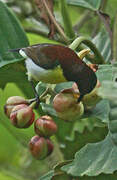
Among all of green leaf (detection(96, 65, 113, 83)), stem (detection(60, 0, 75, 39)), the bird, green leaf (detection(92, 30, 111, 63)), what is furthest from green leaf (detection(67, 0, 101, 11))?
the bird

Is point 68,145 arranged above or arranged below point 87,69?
below

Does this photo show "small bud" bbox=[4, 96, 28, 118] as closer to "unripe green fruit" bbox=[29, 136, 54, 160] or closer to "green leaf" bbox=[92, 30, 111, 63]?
"unripe green fruit" bbox=[29, 136, 54, 160]

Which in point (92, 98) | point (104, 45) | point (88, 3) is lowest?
point (104, 45)

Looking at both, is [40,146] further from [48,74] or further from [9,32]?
[9,32]

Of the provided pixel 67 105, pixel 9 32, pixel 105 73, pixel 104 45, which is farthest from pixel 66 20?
pixel 67 105

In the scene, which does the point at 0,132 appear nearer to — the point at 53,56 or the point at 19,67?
the point at 19,67

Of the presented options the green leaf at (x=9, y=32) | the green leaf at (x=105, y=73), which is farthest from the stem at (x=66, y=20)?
the green leaf at (x=105, y=73)

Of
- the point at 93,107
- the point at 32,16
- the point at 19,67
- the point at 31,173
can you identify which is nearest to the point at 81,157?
the point at 93,107
